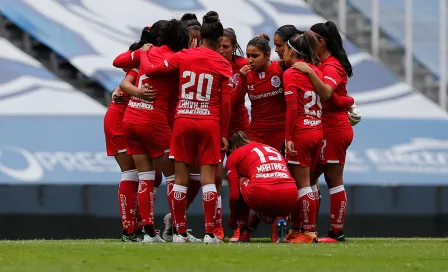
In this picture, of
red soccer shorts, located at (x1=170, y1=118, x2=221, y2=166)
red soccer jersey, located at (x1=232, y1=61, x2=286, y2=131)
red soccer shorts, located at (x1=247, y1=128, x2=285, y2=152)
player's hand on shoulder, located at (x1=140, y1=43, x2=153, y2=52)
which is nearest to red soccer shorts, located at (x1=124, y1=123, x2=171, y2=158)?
red soccer shorts, located at (x1=170, y1=118, x2=221, y2=166)

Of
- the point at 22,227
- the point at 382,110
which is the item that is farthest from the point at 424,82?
the point at 22,227

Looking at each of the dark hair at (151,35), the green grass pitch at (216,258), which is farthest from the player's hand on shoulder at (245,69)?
the green grass pitch at (216,258)

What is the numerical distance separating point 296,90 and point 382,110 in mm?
13417

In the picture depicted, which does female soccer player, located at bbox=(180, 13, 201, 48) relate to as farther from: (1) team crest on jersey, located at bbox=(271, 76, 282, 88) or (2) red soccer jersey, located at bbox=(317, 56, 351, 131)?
(2) red soccer jersey, located at bbox=(317, 56, 351, 131)

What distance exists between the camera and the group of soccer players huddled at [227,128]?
9.01 metres

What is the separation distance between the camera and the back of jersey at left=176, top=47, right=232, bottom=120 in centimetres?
894

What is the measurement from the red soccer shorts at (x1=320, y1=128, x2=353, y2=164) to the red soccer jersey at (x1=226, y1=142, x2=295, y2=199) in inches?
19.7

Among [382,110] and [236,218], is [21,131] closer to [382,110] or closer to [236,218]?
→ [382,110]

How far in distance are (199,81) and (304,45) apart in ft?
4.21

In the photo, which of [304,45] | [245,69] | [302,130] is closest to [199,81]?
[245,69]

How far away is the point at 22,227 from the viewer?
52.4 ft

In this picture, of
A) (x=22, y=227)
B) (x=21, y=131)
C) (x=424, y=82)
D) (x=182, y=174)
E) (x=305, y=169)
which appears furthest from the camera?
(x=424, y=82)

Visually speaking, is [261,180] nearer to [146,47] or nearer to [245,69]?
[245,69]

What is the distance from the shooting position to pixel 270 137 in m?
10.3
